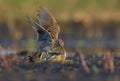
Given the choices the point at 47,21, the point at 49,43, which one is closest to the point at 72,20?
the point at 47,21

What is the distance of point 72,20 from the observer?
69.6 ft

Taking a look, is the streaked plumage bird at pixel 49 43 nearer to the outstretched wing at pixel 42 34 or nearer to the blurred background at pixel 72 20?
the outstretched wing at pixel 42 34

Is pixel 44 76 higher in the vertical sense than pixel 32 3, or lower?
lower

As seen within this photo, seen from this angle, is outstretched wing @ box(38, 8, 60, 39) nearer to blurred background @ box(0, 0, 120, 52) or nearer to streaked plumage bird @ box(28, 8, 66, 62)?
streaked plumage bird @ box(28, 8, 66, 62)

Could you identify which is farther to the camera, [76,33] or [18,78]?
[76,33]

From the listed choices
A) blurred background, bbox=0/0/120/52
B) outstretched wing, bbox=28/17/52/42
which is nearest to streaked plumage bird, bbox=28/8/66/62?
outstretched wing, bbox=28/17/52/42

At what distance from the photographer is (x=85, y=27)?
2091 cm

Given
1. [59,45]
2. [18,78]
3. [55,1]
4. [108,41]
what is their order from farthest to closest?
1. [55,1]
2. [108,41]
3. [59,45]
4. [18,78]

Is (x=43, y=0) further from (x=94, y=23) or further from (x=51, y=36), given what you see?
(x=51, y=36)

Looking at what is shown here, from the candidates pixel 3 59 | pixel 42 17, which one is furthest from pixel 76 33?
pixel 3 59

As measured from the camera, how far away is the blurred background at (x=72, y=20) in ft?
67.1

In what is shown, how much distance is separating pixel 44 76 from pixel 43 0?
35.4 ft

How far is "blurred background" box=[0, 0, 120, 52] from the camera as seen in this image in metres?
20.5

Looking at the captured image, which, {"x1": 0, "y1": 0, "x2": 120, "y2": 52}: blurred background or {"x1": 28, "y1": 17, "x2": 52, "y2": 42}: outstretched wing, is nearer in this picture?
{"x1": 28, "y1": 17, "x2": 52, "y2": 42}: outstretched wing
